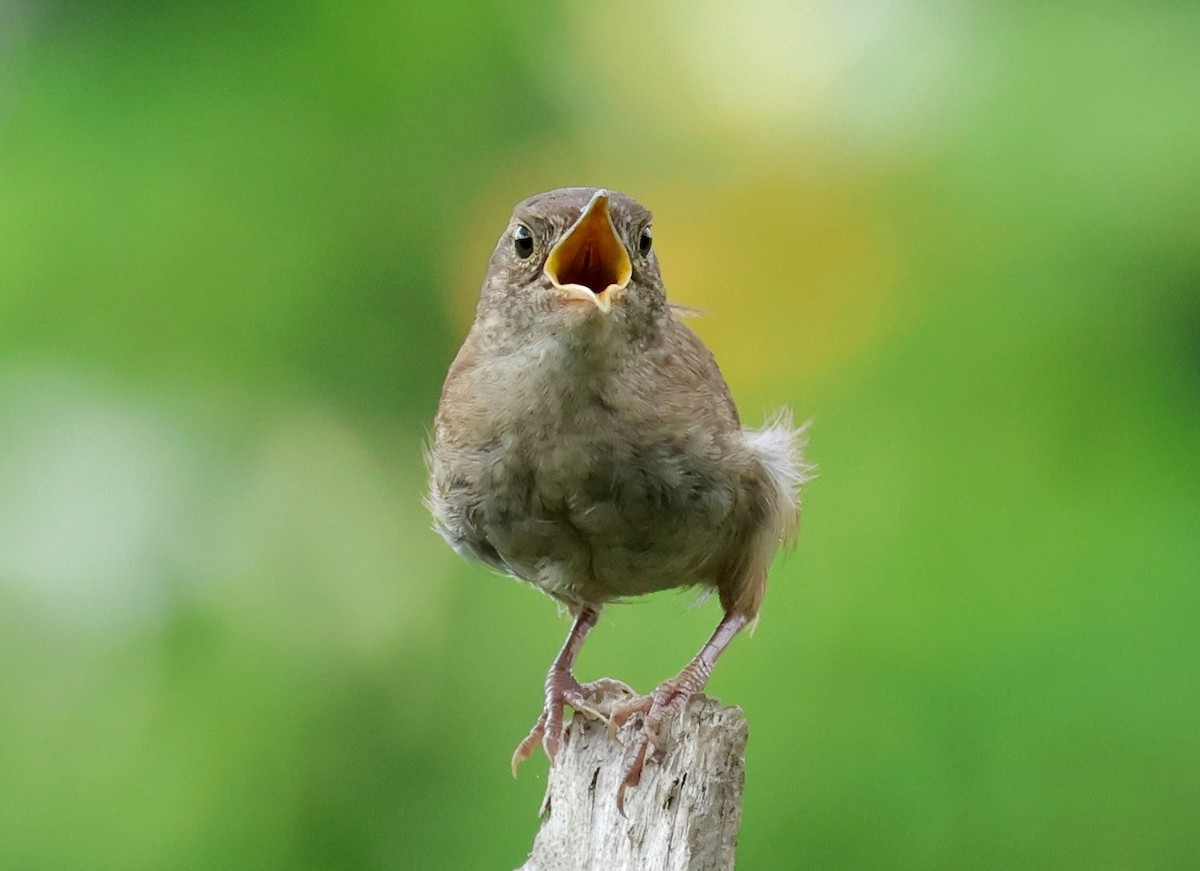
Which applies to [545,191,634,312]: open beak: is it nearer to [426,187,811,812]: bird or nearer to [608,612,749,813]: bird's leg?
[426,187,811,812]: bird

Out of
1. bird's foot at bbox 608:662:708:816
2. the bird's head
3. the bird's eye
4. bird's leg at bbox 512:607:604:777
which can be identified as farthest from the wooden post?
the bird's eye

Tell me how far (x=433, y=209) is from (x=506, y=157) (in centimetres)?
29

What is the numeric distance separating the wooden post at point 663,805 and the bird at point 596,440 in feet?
0.17

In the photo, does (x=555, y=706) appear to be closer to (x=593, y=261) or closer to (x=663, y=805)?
(x=663, y=805)

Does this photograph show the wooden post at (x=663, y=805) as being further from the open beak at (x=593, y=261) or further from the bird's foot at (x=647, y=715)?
the open beak at (x=593, y=261)

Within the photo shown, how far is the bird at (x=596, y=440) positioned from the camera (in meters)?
2.69

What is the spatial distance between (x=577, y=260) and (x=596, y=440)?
0.39 m

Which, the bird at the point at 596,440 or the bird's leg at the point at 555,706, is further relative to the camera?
the bird's leg at the point at 555,706

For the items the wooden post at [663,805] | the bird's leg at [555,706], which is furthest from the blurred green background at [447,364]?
the wooden post at [663,805]

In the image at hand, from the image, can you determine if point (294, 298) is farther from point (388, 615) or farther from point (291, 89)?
point (388, 615)

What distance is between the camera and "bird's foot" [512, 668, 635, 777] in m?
3.07

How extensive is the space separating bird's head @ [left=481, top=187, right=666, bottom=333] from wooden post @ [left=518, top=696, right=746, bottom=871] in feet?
2.61

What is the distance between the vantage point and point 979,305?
4.36 meters

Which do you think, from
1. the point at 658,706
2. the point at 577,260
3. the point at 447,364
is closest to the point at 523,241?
the point at 577,260
